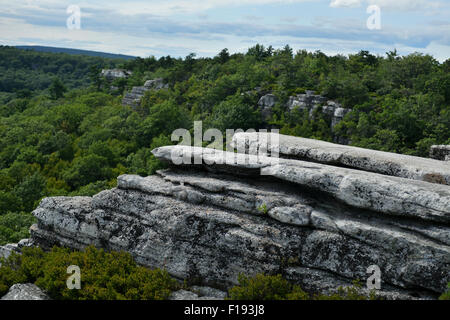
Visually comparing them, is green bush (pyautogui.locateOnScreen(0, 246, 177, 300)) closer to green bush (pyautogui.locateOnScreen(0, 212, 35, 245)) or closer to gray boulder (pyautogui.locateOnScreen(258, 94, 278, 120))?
green bush (pyautogui.locateOnScreen(0, 212, 35, 245))

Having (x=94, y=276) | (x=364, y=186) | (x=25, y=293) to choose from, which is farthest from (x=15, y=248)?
(x=364, y=186)

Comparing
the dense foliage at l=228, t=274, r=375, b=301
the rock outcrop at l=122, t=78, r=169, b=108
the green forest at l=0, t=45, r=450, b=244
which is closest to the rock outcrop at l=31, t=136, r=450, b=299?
the dense foliage at l=228, t=274, r=375, b=301

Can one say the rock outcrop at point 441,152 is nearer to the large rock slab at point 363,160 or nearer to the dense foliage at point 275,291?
the large rock slab at point 363,160

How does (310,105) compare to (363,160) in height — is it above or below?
above

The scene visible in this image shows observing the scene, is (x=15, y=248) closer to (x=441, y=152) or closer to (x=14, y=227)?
(x=14, y=227)
